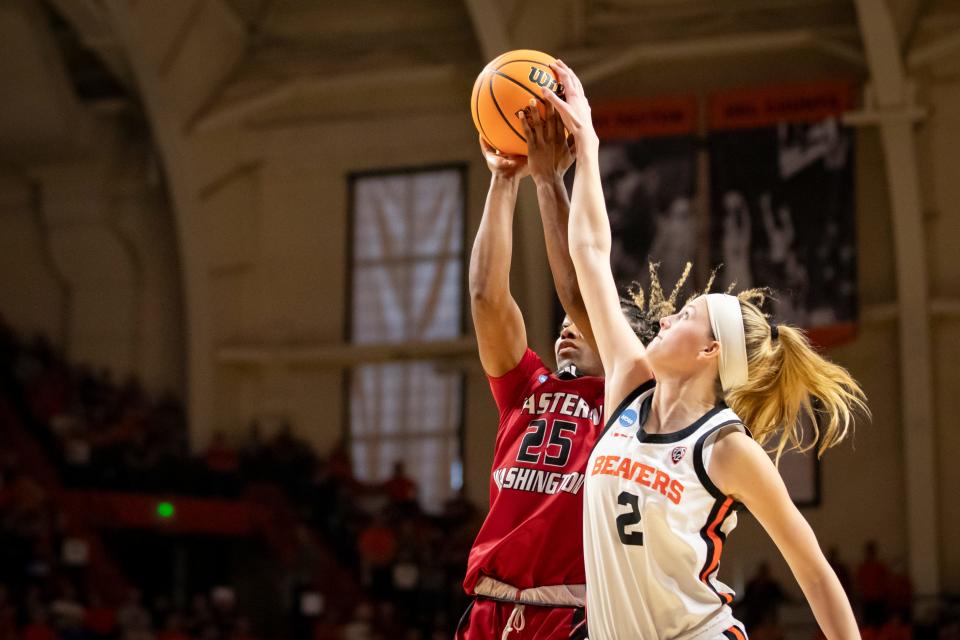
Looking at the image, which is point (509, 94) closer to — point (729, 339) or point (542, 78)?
point (542, 78)

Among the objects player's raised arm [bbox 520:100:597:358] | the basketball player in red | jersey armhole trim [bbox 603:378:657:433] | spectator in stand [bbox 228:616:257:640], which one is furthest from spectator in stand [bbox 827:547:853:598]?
jersey armhole trim [bbox 603:378:657:433]

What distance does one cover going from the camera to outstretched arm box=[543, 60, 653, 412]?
323cm

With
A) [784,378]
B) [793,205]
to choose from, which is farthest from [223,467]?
[784,378]

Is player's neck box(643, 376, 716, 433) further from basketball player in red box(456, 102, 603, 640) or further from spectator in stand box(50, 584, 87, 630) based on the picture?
spectator in stand box(50, 584, 87, 630)

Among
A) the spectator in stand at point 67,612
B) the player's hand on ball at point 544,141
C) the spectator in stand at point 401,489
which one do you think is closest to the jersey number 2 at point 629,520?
the player's hand on ball at point 544,141

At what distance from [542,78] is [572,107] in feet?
1.22

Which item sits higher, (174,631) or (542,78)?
(542,78)

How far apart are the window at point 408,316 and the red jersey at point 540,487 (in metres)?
11.9

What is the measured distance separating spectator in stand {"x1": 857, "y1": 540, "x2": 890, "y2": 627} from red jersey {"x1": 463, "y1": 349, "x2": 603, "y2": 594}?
9.28m

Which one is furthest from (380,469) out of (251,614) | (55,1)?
(55,1)

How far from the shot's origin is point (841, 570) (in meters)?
12.8

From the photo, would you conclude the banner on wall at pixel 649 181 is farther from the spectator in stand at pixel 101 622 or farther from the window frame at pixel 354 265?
the spectator in stand at pixel 101 622

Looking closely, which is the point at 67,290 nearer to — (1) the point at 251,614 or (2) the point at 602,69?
(1) the point at 251,614

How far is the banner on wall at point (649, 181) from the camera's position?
550 inches
